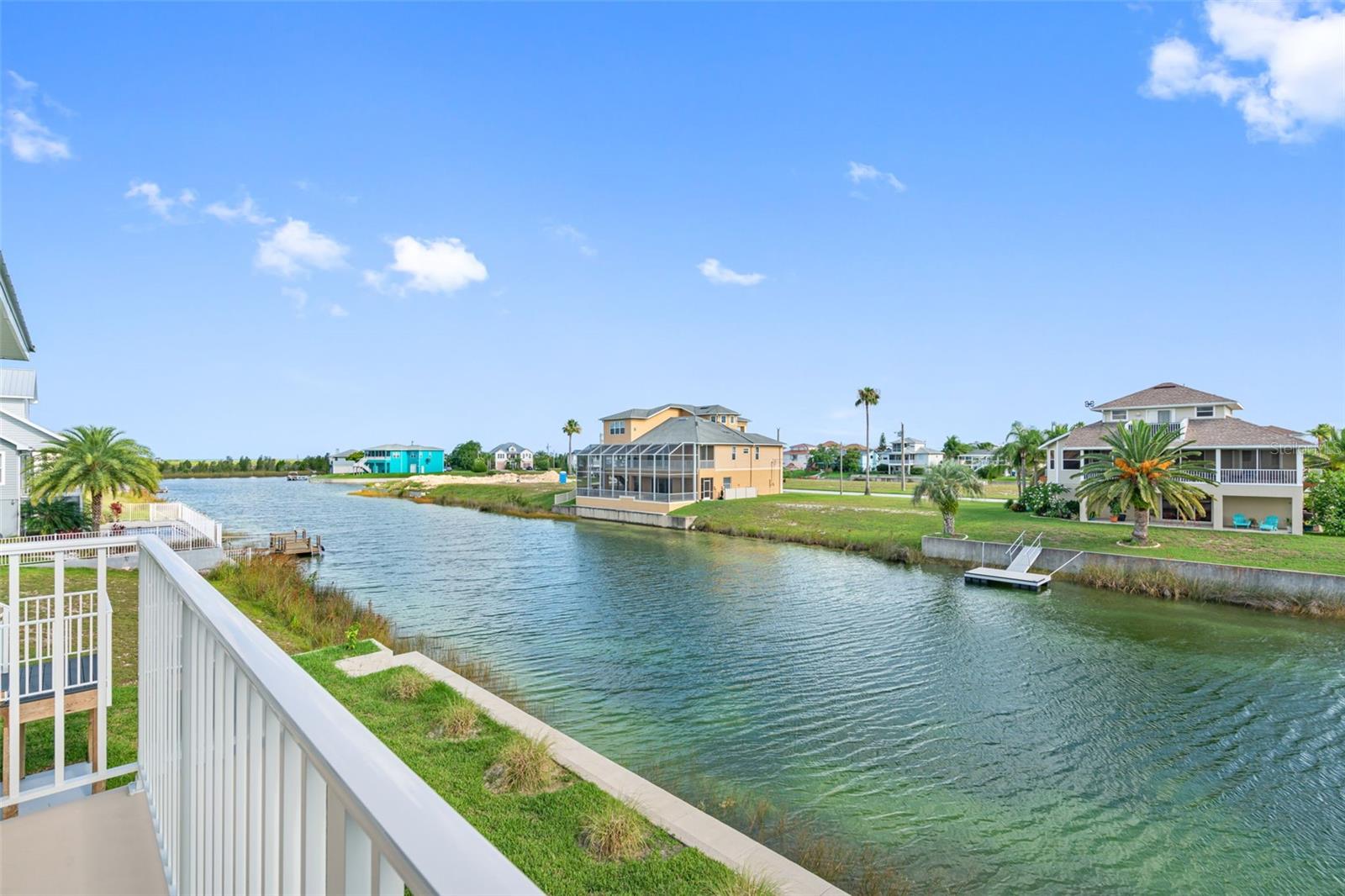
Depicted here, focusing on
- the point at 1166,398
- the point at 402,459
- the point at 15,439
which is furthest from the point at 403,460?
the point at 1166,398

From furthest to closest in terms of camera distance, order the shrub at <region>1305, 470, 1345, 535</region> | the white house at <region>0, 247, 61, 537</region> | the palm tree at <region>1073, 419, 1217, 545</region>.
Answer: the shrub at <region>1305, 470, 1345, 535</region> < the palm tree at <region>1073, 419, 1217, 545</region> < the white house at <region>0, 247, 61, 537</region>

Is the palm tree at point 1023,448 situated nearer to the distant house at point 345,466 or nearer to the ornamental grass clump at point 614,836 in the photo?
the ornamental grass clump at point 614,836

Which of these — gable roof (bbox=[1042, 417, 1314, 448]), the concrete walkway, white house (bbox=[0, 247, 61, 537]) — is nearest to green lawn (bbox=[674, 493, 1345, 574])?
gable roof (bbox=[1042, 417, 1314, 448])

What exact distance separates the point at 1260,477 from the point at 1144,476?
712 centimetres

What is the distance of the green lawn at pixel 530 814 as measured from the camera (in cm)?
518

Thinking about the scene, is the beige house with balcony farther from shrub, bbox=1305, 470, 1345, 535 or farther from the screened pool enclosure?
the screened pool enclosure

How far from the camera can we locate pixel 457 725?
7863 mm

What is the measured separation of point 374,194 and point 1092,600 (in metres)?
32.1

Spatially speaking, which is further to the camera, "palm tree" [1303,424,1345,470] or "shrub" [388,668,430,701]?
"palm tree" [1303,424,1345,470]

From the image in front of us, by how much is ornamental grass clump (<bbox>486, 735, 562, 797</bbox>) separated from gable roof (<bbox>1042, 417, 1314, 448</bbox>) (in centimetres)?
2394

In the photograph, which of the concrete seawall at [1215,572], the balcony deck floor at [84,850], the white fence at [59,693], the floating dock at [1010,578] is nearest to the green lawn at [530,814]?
the balcony deck floor at [84,850]

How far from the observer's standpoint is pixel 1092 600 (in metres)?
19.1

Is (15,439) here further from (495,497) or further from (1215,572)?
(1215,572)

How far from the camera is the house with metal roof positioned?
118 meters
